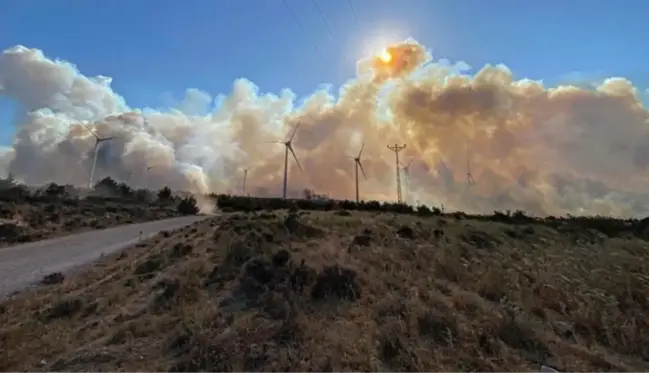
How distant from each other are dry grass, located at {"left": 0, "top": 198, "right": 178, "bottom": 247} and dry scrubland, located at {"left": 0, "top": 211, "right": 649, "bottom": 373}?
18.3m

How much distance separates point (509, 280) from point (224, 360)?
373 inches

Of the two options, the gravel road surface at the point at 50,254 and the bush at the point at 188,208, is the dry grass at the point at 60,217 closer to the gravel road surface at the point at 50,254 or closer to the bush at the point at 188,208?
the bush at the point at 188,208

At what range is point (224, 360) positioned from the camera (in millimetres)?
7906

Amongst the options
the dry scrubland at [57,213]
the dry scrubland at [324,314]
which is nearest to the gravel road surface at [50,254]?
the dry scrubland at [324,314]

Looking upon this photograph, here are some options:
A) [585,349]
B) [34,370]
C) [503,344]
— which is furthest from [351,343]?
[34,370]

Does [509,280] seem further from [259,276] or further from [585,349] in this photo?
[259,276]

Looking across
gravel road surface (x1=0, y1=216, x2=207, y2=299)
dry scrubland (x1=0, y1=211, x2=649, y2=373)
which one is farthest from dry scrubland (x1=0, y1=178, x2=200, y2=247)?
dry scrubland (x1=0, y1=211, x2=649, y2=373)

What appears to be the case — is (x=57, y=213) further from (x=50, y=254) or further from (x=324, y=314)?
(x=324, y=314)

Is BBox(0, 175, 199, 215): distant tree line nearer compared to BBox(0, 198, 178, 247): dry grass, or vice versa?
BBox(0, 198, 178, 247): dry grass

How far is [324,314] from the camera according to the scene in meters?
10.4

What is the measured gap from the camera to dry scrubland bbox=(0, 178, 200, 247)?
109 feet

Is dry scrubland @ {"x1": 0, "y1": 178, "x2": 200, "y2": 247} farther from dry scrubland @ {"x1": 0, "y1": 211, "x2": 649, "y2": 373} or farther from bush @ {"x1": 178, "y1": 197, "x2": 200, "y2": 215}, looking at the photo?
dry scrubland @ {"x1": 0, "y1": 211, "x2": 649, "y2": 373}

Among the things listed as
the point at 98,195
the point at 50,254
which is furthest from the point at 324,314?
the point at 98,195

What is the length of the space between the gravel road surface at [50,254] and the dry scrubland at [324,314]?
1.83 metres
